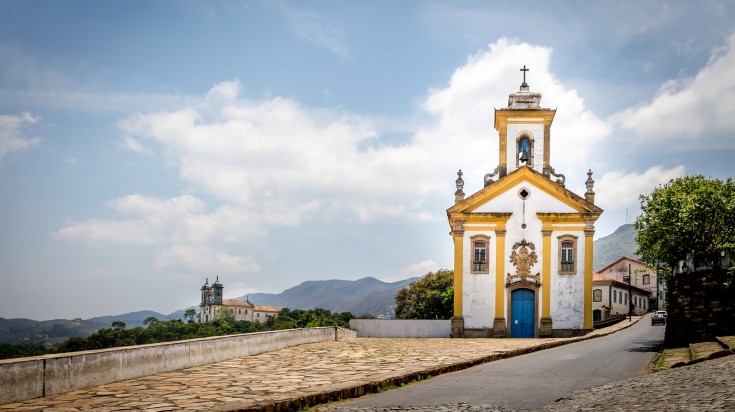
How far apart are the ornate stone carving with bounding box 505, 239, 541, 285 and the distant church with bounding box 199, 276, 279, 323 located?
549 ft

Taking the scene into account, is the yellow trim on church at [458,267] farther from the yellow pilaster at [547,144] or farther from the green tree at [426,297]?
the green tree at [426,297]

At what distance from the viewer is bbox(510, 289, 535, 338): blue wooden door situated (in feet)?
103

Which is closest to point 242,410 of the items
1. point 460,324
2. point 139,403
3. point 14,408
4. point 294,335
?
point 139,403

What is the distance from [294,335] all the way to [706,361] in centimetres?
1031

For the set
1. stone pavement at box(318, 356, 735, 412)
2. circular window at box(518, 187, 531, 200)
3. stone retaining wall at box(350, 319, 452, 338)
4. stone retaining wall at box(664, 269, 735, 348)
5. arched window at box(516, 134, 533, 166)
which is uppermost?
arched window at box(516, 134, 533, 166)

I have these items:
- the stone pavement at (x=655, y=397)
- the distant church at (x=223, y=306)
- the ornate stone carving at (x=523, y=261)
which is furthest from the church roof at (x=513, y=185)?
the distant church at (x=223, y=306)

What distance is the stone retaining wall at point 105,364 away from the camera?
7.93 m

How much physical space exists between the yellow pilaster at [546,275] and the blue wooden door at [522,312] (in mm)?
522

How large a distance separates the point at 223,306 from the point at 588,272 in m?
170

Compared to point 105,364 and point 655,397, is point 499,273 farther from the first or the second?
point 105,364

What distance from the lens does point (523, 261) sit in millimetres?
31688

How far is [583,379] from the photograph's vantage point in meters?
12.1

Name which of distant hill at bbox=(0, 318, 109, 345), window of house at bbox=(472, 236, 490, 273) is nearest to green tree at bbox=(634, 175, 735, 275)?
window of house at bbox=(472, 236, 490, 273)

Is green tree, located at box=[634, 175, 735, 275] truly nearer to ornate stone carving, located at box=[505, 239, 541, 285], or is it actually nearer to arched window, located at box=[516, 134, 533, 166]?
ornate stone carving, located at box=[505, 239, 541, 285]
